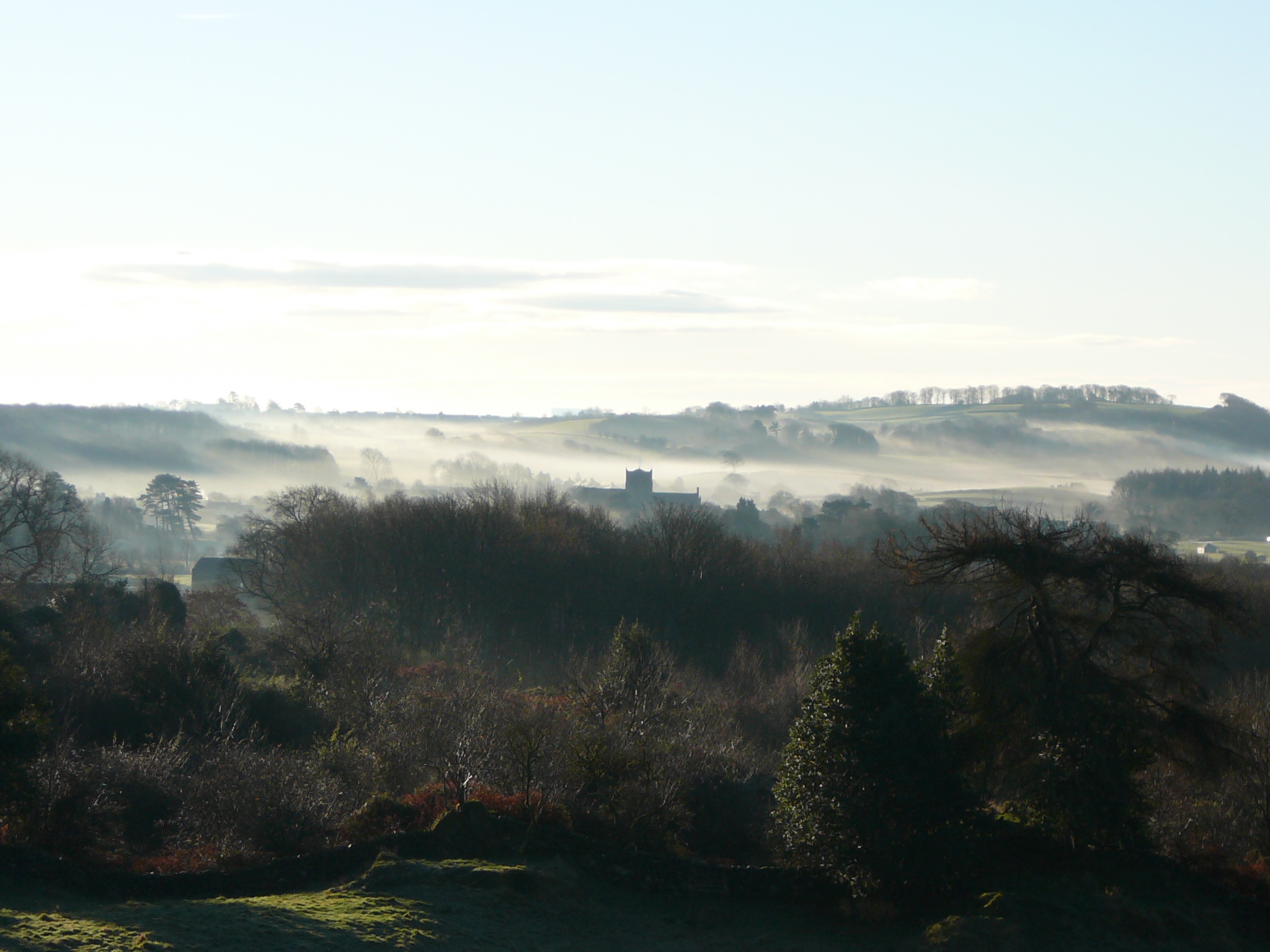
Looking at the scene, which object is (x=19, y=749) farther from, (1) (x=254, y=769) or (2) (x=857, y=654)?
(2) (x=857, y=654)

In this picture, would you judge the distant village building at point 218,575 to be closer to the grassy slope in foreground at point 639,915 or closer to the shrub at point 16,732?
the shrub at point 16,732

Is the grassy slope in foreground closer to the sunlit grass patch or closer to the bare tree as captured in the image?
the sunlit grass patch

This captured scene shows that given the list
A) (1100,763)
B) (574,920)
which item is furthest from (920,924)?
(574,920)

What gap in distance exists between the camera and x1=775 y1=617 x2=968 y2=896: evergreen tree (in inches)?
739

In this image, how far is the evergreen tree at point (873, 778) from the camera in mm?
18781

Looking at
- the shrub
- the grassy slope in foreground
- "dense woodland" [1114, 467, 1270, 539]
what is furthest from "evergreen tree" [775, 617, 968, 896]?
"dense woodland" [1114, 467, 1270, 539]

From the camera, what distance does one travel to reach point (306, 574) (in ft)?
209

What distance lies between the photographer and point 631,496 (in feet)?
517

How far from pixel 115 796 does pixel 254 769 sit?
287cm

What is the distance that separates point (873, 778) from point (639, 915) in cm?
459

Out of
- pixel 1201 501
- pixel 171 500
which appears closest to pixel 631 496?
pixel 171 500

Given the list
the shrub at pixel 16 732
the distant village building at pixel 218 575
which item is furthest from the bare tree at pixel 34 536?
the shrub at pixel 16 732

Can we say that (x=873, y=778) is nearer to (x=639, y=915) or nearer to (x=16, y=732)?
(x=639, y=915)

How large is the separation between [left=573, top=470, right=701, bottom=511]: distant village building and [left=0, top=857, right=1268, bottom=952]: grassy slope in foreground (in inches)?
4599
